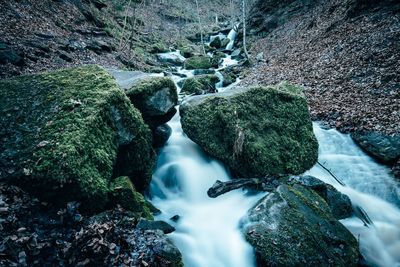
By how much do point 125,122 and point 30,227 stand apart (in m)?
2.50

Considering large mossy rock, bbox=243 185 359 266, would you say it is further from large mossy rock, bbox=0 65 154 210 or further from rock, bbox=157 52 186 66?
rock, bbox=157 52 186 66

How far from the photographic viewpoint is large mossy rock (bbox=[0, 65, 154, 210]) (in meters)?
3.87

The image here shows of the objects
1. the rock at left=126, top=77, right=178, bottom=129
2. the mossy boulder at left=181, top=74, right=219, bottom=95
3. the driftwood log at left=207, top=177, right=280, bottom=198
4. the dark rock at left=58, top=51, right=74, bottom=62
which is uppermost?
the dark rock at left=58, top=51, right=74, bottom=62

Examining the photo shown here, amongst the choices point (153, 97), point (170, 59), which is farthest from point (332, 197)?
point (170, 59)

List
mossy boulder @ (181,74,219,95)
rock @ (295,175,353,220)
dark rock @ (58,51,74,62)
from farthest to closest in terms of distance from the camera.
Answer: mossy boulder @ (181,74,219,95) → dark rock @ (58,51,74,62) → rock @ (295,175,353,220)

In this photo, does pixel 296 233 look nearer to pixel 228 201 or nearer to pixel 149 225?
pixel 228 201

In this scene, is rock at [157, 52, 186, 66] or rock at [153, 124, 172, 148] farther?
rock at [157, 52, 186, 66]

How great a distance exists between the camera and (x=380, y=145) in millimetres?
7562

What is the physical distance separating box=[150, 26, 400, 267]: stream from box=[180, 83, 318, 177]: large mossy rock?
1.87 feet

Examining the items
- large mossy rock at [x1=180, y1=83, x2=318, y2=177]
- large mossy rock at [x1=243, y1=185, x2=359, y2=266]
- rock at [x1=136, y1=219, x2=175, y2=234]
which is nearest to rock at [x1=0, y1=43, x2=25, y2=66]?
large mossy rock at [x1=180, y1=83, x2=318, y2=177]

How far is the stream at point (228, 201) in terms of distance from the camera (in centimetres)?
504

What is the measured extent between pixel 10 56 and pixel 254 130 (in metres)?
8.41

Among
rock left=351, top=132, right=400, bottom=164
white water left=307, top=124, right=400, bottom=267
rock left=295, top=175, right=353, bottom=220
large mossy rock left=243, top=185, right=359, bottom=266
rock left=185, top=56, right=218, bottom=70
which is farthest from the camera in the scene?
rock left=185, top=56, right=218, bottom=70

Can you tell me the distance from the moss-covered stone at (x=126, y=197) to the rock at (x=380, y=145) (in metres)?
6.57
